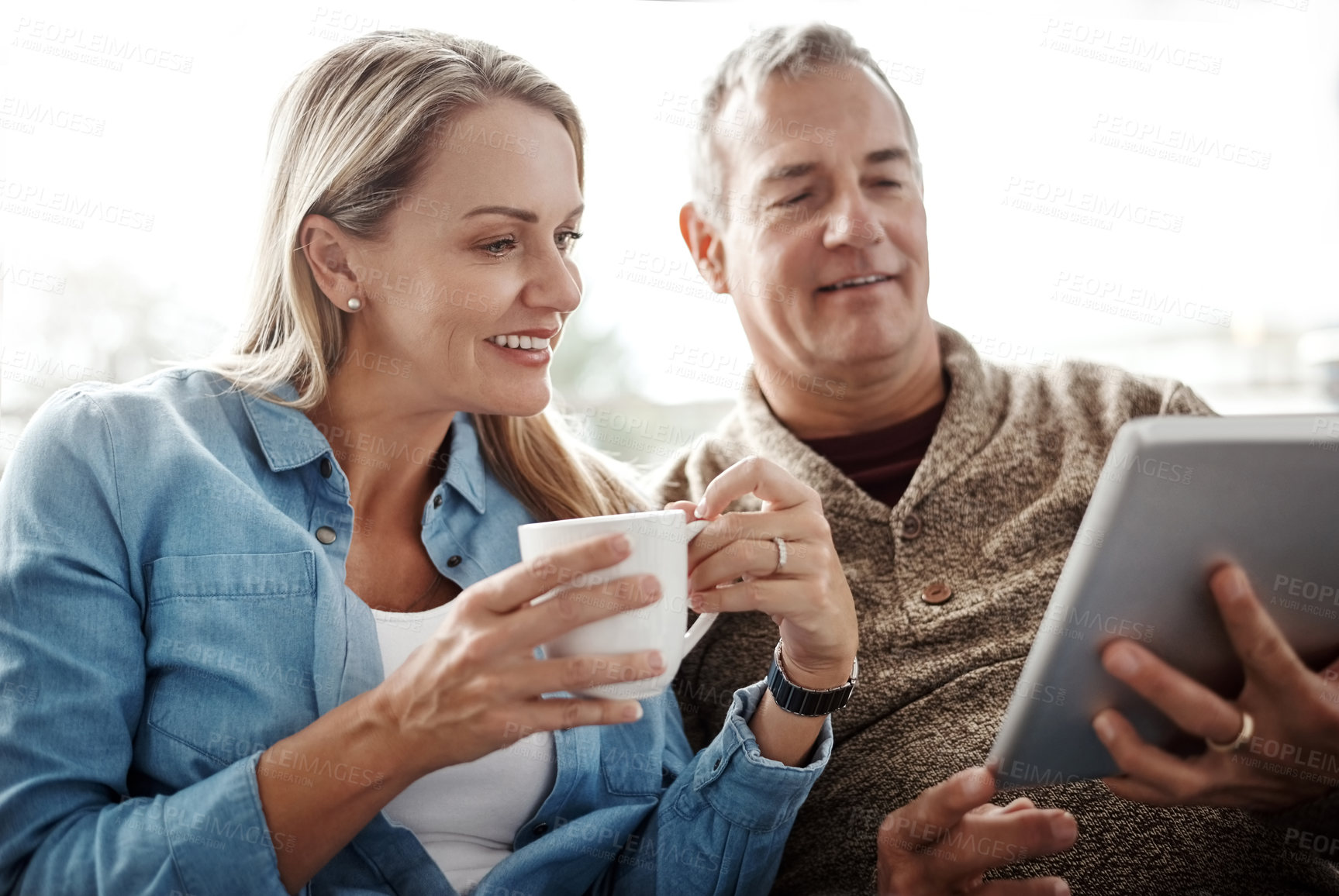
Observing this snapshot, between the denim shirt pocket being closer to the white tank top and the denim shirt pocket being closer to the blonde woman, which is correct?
the blonde woman

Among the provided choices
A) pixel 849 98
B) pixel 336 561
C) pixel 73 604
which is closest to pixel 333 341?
pixel 336 561

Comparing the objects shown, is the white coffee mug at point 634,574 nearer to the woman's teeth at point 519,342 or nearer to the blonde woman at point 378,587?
the blonde woman at point 378,587

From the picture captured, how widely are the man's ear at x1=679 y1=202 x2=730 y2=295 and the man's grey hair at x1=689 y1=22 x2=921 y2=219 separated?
0.03 m

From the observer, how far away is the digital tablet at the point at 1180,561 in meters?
0.71

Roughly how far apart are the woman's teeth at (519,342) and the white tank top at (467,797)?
0.32 meters

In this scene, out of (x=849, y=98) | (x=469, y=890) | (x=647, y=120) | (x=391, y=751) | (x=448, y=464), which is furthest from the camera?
(x=647, y=120)

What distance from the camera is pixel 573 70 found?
239 cm

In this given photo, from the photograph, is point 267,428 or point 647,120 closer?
point 267,428

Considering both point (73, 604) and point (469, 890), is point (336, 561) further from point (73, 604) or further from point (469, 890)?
point (469, 890)

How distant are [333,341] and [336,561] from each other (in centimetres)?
31

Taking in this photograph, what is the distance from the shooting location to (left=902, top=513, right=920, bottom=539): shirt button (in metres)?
1.35

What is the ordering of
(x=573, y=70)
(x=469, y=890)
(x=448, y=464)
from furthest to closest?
(x=573, y=70)
(x=448, y=464)
(x=469, y=890)

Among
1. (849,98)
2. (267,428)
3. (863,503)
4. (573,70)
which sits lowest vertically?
(863,503)

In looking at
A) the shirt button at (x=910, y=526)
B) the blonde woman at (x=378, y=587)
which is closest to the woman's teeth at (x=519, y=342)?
the blonde woman at (x=378, y=587)
